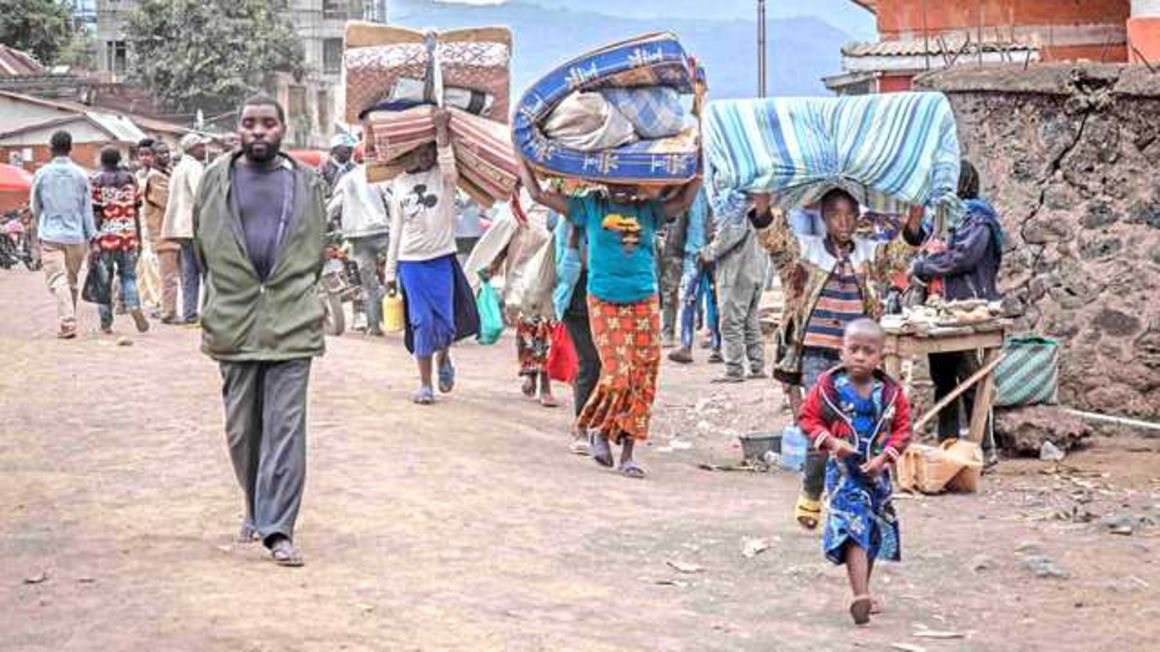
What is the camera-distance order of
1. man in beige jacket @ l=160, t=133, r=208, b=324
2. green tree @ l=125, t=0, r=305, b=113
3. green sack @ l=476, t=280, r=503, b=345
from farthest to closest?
1. green tree @ l=125, t=0, r=305, b=113
2. man in beige jacket @ l=160, t=133, r=208, b=324
3. green sack @ l=476, t=280, r=503, b=345

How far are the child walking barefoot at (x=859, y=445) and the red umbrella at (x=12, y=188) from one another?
35.3 metres

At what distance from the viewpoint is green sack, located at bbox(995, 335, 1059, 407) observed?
10961mm

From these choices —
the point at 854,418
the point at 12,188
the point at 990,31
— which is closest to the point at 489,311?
the point at 990,31

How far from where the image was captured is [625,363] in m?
9.91

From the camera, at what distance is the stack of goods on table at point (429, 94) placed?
37.7 ft

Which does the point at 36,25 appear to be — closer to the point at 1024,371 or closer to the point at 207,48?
the point at 207,48

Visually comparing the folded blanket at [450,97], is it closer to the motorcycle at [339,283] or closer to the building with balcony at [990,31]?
the motorcycle at [339,283]

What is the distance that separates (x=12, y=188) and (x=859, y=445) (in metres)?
35.9

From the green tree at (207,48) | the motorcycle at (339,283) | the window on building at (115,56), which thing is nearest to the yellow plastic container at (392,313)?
the motorcycle at (339,283)

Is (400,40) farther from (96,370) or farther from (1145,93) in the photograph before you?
(1145,93)

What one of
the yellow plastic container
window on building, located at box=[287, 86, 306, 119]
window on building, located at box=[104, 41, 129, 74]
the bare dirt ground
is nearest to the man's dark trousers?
the bare dirt ground

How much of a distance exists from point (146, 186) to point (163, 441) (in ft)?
A: 27.5

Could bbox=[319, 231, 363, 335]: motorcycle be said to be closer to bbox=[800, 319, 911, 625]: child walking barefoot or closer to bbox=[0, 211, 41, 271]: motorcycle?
bbox=[800, 319, 911, 625]: child walking barefoot

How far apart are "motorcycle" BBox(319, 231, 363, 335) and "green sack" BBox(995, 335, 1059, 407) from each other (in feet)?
26.9
